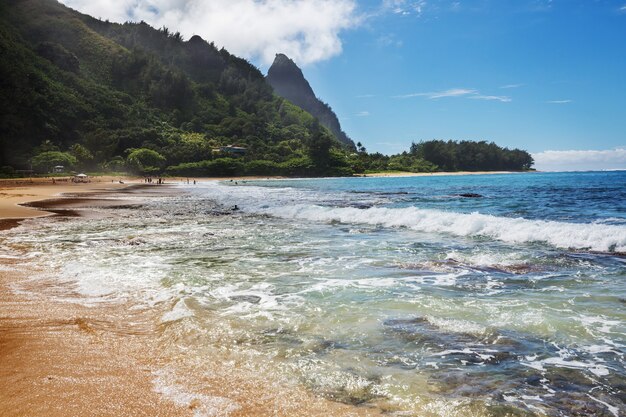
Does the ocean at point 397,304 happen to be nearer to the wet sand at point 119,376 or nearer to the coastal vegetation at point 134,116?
the wet sand at point 119,376

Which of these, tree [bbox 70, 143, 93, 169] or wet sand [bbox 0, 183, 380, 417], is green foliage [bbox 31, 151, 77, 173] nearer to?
tree [bbox 70, 143, 93, 169]

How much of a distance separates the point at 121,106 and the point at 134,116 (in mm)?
4917

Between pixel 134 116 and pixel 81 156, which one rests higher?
pixel 134 116

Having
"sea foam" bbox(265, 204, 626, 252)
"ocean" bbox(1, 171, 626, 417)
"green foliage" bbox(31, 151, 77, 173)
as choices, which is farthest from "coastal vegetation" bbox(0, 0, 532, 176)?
"ocean" bbox(1, 171, 626, 417)

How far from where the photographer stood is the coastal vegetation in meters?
93.0

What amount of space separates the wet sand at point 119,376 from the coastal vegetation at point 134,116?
7968 cm

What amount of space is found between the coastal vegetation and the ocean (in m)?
75.7

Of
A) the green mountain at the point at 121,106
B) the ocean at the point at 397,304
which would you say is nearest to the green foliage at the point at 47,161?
the green mountain at the point at 121,106

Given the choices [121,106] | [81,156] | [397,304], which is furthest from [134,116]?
[397,304]

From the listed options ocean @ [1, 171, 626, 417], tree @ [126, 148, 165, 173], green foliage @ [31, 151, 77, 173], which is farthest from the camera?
tree @ [126, 148, 165, 173]

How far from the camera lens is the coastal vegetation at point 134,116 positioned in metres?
93.0

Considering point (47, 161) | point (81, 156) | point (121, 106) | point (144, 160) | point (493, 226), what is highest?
point (121, 106)

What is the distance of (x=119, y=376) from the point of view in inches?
159

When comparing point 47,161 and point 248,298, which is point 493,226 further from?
point 47,161
